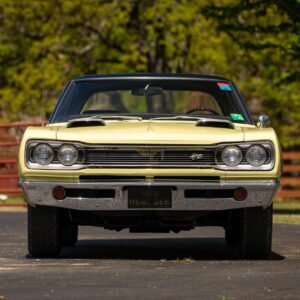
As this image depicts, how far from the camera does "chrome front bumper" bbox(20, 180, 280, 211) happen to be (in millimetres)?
10359

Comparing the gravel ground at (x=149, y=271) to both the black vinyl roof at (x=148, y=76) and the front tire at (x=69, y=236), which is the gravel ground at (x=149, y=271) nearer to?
the front tire at (x=69, y=236)

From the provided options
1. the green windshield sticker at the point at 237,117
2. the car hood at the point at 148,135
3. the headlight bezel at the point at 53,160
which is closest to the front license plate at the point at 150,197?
the car hood at the point at 148,135

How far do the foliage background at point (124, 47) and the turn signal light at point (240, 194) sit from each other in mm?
26841

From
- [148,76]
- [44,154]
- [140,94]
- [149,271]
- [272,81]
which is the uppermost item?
[272,81]

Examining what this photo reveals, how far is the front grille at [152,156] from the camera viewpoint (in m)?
10.4

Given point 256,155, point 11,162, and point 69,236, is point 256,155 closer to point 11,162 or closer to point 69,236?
point 69,236

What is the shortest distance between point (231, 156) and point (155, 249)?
7.23 feet

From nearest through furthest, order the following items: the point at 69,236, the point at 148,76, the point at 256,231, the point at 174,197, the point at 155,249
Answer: the point at 174,197 → the point at 256,231 → the point at 148,76 → the point at 155,249 → the point at 69,236

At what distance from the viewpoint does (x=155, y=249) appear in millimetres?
12414

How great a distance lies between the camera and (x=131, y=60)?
126 feet

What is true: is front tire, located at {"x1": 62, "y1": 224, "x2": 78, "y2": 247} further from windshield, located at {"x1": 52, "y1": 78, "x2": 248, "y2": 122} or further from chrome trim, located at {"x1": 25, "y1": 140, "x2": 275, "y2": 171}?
chrome trim, located at {"x1": 25, "y1": 140, "x2": 275, "y2": 171}

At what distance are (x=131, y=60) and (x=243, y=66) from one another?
3.27 meters

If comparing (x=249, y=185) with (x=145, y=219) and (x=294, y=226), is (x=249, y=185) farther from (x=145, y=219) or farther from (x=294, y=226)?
(x=294, y=226)

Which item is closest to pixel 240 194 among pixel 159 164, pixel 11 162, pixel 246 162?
pixel 246 162
